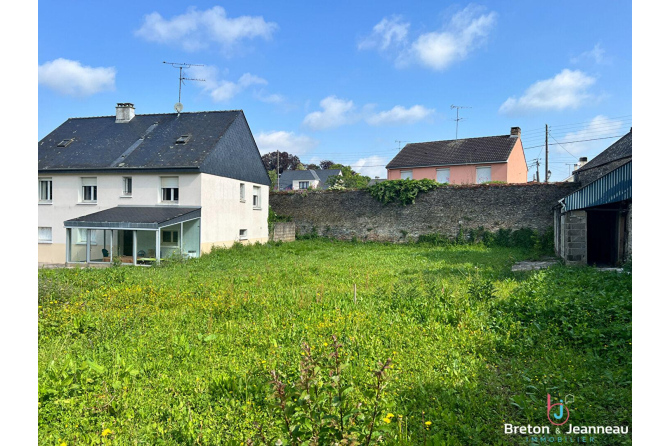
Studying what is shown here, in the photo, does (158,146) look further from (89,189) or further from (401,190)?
(401,190)

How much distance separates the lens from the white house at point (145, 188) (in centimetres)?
1809

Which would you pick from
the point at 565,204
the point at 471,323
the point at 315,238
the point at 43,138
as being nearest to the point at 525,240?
the point at 565,204

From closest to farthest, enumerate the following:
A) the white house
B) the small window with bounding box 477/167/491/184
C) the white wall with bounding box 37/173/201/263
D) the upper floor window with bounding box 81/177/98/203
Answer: the white house
the white wall with bounding box 37/173/201/263
the upper floor window with bounding box 81/177/98/203
the small window with bounding box 477/167/491/184

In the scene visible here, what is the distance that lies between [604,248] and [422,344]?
12.4m

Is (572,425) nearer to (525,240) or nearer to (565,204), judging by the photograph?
(565,204)

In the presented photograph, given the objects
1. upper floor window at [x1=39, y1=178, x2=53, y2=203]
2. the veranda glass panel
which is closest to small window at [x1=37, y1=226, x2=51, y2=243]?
upper floor window at [x1=39, y1=178, x2=53, y2=203]

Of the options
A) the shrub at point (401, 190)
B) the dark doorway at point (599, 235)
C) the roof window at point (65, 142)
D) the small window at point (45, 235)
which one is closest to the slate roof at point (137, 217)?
the small window at point (45, 235)

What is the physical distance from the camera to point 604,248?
14961 mm

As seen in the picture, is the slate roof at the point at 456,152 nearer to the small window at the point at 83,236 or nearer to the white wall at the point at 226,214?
the white wall at the point at 226,214

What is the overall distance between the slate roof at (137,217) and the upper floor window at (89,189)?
4.63 feet

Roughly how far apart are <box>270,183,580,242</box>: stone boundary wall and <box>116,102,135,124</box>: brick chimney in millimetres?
9314

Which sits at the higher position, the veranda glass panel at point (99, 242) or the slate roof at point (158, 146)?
the slate roof at point (158, 146)

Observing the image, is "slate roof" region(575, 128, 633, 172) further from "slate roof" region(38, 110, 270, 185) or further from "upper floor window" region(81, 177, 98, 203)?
"upper floor window" region(81, 177, 98, 203)

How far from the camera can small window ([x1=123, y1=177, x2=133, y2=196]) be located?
19.5 metres
